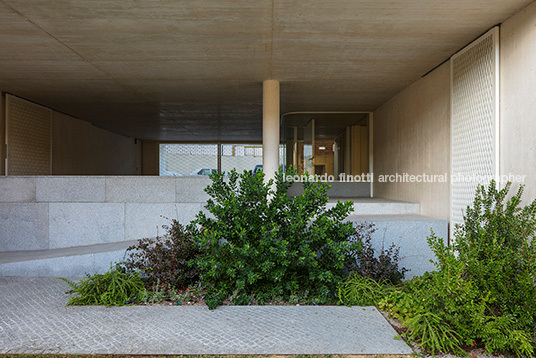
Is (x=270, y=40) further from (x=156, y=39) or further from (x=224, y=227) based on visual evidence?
(x=224, y=227)

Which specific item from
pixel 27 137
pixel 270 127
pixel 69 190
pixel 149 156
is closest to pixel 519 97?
pixel 270 127

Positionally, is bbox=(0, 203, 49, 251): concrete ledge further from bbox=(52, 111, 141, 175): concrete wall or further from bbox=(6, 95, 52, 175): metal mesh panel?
bbox=(52, 111, 141, 175): concrete wall

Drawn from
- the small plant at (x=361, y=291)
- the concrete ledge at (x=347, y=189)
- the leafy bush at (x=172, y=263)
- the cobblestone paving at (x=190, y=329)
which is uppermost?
the concrete ledge at (x=347, y=189)

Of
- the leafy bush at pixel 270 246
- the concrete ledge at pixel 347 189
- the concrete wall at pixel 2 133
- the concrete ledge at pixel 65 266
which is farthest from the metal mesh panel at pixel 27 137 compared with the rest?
the concrete ledge at pixel 347 189

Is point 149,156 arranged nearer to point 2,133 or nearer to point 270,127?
point 2,133

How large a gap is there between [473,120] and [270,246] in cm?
339

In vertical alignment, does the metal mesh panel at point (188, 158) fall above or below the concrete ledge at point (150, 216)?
above

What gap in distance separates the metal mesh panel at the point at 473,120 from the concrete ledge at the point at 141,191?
4.39 meters

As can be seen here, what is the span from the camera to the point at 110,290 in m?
3.64

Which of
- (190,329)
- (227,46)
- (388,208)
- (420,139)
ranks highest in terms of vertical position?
(227,46)

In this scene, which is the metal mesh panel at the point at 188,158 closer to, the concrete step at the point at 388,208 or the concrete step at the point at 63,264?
the concrete step at the point at 388,208

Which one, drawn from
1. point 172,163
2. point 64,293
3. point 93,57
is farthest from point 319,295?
point 172,163

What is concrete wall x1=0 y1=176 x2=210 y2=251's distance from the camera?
5.97 meters

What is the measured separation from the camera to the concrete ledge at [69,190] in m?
5.99
